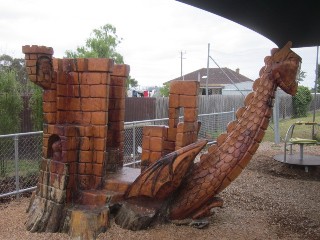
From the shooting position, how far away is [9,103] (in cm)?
748

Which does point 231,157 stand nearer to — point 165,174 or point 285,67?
point 165,174

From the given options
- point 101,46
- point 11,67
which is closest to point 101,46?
point 101,46

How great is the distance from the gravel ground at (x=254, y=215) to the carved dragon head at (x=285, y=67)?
5.70 ft

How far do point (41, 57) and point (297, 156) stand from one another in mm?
7463

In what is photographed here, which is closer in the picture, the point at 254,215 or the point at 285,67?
the point at 285,67

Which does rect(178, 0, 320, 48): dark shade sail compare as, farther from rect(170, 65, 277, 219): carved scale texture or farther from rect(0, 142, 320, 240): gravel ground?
rect(0, 142, 320, 240): gravel ground

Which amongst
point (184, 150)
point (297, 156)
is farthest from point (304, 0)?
point (297, 156)

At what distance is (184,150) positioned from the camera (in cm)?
392

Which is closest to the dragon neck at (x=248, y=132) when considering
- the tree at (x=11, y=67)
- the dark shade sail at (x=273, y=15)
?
the dark shade sail at (x=273, y=15)

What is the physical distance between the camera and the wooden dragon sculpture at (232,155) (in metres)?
4.18

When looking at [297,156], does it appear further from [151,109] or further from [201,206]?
[151,109]

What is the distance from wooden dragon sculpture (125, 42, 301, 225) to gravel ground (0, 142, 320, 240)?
0.28 metres

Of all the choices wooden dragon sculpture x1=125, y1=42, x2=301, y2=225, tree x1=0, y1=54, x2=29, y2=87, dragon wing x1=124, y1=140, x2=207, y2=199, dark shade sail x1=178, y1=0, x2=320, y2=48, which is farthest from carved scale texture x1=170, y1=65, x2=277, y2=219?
tree x1=0, y1=54, x2=29, y2=87

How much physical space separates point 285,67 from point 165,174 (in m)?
1.80
